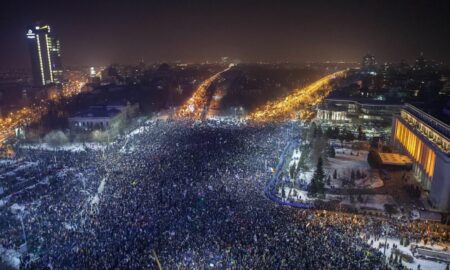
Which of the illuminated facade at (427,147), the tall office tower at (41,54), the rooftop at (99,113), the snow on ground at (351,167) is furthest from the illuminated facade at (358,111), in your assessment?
the tall office tower at (41,54)

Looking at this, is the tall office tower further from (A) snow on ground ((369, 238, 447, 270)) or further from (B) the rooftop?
(A) snow on ground ((369, 238, 447, 270))

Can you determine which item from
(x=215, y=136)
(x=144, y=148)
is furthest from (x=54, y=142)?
(x=215, y=136)

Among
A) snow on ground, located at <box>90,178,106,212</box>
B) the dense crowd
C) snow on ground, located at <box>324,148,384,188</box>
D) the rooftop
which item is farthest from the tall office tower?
snow on ground, located at <box>324,148,384,188</box>

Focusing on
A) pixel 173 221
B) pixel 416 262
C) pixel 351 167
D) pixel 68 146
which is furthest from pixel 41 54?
pixel 416 262

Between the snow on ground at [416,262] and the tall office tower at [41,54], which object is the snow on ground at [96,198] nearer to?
the snow on ground at [416,262]

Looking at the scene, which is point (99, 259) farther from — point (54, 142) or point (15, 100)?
point (15, 100)

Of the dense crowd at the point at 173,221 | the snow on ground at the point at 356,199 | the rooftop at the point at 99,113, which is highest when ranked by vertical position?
the rooftop at the point at 99,113

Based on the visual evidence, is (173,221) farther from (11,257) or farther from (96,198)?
(11,257)
